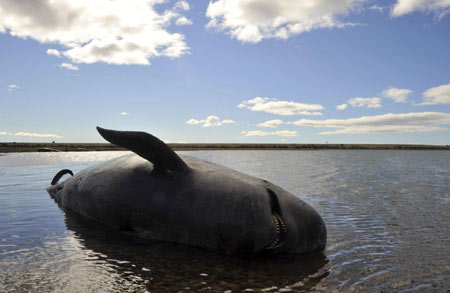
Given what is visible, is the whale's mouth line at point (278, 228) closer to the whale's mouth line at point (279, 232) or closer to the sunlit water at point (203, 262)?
the whale's mouth line at point (279, 232)

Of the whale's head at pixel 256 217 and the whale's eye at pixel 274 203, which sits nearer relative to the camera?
the whale's head at pixel 256 217

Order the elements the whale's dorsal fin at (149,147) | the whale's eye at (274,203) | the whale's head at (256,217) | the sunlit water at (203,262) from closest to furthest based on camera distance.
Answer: the sunlit water at (203,262)
the whale's head at (256,217)
the whale's eye at (274,203)
the whale's dorsal fin at (149,147)

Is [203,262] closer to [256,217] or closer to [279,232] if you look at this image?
[256,217]

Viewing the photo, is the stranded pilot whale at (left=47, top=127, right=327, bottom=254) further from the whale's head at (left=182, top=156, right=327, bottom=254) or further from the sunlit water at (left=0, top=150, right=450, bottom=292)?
the sunlit water at (left=0, top=150, right=450, bottom=292)

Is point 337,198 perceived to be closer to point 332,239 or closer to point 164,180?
point 332,239

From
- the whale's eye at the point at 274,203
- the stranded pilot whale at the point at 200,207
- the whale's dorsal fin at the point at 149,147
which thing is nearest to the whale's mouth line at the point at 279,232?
the stranded pilot whale at the point at 200,207

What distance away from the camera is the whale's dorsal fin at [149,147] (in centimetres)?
534

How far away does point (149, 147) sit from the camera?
5457 millimetres

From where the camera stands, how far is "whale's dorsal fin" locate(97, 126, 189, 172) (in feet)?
17.5

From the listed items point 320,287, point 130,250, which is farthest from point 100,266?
point 320,287

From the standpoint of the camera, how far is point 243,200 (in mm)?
5160

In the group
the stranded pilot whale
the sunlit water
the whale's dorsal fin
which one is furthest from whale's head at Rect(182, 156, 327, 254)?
the whale's dorsal fin

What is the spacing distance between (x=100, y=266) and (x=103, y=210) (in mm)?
1908

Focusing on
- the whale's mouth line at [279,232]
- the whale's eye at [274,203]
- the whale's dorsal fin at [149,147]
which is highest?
the whale's dorsal fin at [149,147]
